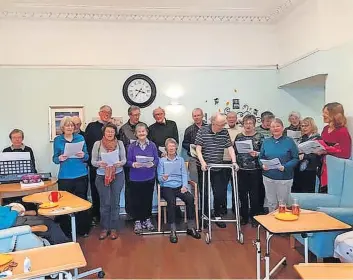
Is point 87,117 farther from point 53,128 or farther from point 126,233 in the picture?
point 126,233

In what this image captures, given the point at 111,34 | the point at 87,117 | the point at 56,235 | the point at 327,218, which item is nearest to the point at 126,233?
the point at 56,235

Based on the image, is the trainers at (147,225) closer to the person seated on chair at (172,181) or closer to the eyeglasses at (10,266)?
the person seated on chair at (172,181)

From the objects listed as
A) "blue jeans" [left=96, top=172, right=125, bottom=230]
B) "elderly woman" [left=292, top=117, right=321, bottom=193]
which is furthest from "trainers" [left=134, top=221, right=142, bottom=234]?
"elderly woman" [left=292, top=117, right=321, bottom=193]

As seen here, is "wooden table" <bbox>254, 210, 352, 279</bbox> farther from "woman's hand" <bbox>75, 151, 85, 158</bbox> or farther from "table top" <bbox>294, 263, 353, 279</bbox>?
"woman's hand" <bbox>75, 151, 85, 158</bbox>

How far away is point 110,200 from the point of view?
473cm

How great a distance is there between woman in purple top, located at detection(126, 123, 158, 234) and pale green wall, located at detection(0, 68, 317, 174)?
4.12 feet

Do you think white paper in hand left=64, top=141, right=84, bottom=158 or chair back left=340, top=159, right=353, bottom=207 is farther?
white paper in hand left=64, top=141, right=84, bottom=158

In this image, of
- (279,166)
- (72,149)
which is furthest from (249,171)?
(72,149)

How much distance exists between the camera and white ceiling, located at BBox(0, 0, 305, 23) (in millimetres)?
5414

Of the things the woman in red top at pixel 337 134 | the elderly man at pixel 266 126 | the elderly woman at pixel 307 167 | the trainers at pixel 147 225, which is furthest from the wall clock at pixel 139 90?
the woman in red top at pixel 337 134

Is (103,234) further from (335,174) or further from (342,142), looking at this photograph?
(342,142)

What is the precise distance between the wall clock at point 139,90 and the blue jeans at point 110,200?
5.25 feet

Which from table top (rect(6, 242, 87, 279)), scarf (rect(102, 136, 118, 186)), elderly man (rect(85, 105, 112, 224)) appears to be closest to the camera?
table top (rect(6, 242, 87, 279))

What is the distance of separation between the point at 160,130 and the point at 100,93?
120cm
